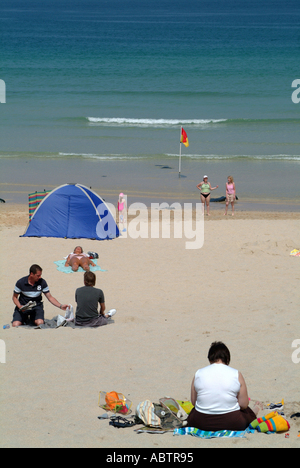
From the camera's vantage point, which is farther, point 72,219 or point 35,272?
point 72,219

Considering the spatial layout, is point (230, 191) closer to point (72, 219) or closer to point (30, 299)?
point (72, 219)

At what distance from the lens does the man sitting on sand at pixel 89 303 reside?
7.68m

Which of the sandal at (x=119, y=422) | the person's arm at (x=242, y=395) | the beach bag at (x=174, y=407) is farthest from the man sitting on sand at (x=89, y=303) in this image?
the person's arm at (x=242, y=395)

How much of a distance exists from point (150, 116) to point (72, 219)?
21.0 meters

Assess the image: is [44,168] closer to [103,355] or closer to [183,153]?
[183,153]

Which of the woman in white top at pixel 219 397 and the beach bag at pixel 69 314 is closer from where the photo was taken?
the woman in white top at pixel 219 397

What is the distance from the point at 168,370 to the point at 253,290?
372 centimetres

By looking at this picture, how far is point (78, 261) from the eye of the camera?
10688 mm

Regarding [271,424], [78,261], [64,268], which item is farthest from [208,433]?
[64,268]

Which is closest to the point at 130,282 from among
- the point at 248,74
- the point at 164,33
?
the point at 248,74

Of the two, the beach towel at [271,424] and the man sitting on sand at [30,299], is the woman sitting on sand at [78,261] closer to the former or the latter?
the man sitting on sand at [30,299]

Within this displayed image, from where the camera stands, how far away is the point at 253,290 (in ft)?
31.7

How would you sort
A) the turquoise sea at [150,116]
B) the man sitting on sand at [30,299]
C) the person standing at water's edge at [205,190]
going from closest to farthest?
the man sitting on sand at [30,299]
the person standing at water's edge at [205,190]
the turquoise sea at [150,116]

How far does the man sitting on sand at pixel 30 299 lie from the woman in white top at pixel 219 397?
10.8ft
